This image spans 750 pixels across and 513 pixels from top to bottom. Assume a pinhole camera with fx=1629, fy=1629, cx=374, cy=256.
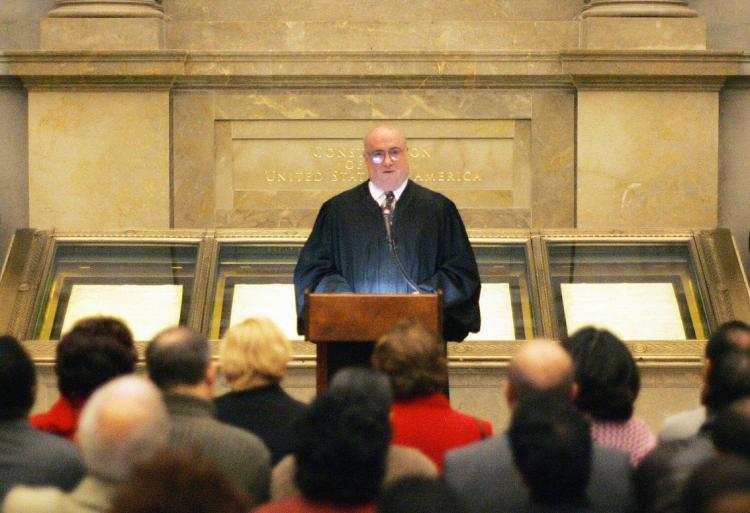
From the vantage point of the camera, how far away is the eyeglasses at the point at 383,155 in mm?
8539

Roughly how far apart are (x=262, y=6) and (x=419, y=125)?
1.71 m

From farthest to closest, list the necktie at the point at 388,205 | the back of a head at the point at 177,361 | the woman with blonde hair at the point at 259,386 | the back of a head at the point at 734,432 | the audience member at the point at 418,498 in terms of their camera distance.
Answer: the necktie at the point at 388,205 < the woman with blonde hair at the point at 259,386 < the back of a head at the point at 177,361 < the back of a head at the point at 734,432 < the audience member at the point at 418,498

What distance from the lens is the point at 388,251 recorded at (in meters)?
8.69

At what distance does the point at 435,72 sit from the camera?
41.5 feet

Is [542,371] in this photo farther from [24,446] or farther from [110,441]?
[24,446]

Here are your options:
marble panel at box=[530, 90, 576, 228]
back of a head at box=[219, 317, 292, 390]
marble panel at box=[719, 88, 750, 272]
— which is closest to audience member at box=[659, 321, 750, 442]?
back of a head at box=[219, 317, 292, 390]

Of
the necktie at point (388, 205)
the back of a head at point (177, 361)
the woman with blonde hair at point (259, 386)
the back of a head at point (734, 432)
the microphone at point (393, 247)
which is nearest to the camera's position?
the back of a head at point (734, 432)

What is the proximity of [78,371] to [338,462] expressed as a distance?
1810 millimetres

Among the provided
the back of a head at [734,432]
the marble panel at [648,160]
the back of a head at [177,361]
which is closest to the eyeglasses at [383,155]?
the back of a head at [177,361]

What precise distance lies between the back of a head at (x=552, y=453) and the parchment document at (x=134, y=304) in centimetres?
669

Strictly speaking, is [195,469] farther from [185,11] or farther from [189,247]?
[185,11]

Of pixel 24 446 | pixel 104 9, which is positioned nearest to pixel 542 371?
pixel 24 446

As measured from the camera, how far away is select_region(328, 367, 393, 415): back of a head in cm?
485

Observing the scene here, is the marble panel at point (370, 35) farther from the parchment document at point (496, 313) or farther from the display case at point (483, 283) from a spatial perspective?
the parchment document at point (496, 313)
